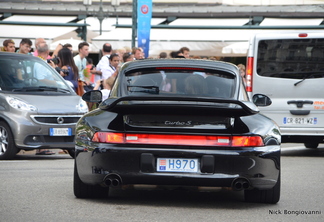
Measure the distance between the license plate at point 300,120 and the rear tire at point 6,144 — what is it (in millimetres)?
4646

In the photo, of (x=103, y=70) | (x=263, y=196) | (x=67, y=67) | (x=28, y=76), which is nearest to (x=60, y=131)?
(x=28, y=76)

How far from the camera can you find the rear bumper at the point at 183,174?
25.1 ft

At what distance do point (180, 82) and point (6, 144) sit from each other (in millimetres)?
5465

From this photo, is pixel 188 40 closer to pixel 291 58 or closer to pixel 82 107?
pixel 291 58

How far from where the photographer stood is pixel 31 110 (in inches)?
522

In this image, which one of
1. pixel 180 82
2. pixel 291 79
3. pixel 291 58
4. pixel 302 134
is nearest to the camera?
A: pixel 180 82

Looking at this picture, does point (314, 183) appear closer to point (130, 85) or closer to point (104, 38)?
point (130, 85)

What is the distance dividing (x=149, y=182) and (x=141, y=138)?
397 millimetres

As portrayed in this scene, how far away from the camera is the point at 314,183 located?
1029 cm

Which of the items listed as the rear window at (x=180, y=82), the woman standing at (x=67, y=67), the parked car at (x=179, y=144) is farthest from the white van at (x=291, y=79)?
the parked car at (x=179, y=144)

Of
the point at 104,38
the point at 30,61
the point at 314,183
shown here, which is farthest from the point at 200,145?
the point at 104,38

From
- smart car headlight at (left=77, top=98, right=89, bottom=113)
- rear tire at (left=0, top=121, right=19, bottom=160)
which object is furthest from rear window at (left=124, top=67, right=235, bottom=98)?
smart car headlight at (left=77, top=98, right=89, bottom=113)

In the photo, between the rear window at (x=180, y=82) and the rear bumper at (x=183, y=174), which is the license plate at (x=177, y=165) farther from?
the rear window at (x=180, y=82)

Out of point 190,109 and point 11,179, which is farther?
point 11,179
